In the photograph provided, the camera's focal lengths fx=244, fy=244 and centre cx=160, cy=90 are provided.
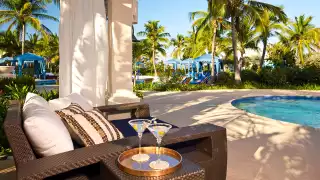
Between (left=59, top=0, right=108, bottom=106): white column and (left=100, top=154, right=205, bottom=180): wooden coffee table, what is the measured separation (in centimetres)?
230

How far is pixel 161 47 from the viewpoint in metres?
26.6

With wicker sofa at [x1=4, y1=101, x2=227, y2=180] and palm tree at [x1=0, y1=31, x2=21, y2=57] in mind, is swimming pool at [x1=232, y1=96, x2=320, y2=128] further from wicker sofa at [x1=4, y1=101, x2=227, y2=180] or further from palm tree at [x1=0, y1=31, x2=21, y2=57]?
palm tree at [x1=0, y1=31, x2=21, y2=57]

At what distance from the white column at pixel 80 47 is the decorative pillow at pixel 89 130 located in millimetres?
1505

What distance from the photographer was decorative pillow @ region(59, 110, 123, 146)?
75.2 inches

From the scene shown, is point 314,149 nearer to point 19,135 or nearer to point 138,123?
point 138,123

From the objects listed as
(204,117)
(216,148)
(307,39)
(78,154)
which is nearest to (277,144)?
(216,148)

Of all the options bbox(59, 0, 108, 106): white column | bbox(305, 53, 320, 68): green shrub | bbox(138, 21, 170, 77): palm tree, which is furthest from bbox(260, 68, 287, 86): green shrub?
bbox(138, 21, 170, 77): palm tree

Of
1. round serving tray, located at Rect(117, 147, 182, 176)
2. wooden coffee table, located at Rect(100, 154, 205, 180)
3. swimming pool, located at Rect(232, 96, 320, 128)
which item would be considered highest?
round serving tray, located at Rect(117, 147, 182, 176)

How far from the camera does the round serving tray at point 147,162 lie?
4.22 ft

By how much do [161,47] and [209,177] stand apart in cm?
2506

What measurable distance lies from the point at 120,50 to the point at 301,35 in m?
22.3

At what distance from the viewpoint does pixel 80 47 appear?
350 cm

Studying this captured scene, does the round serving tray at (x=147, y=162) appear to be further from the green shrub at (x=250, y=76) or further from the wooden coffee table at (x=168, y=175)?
the green shrub at (x=250, y=76)

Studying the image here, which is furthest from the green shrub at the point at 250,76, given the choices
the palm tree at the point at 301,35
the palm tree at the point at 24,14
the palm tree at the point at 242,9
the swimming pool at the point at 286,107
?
the palm tree at the point at 24,14
